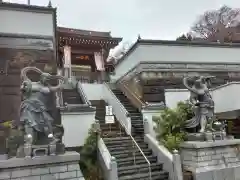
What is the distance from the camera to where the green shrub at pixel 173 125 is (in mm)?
9516

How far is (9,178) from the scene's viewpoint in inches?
240

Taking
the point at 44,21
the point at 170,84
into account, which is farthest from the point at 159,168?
the point at 44,21

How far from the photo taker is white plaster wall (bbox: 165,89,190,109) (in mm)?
13534

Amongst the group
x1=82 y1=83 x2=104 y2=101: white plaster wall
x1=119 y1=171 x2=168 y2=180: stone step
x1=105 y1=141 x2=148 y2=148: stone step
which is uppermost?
x1=82 y1=83 x2=104 y2=101: white plaster wall

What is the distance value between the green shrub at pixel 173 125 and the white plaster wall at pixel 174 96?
11.0 feet

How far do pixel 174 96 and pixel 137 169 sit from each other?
19.6 feet

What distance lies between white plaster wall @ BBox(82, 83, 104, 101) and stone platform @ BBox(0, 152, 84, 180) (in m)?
9.43

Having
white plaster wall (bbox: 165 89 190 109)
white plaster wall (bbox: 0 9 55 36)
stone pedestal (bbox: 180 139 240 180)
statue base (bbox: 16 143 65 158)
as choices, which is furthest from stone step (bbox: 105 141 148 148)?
white plaster wall (bbox: 0 9 55 36)

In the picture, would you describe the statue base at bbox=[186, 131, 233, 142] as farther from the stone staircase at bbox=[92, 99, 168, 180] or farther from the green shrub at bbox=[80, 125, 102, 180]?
the green shrub at bbox=[80, 125, 102, 180]

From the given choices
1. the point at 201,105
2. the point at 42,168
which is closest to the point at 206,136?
the point at 201,105

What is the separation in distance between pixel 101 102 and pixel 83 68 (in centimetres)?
928

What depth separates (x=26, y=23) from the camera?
1330 centimetres

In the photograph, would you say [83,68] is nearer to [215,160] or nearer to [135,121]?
[135,121]

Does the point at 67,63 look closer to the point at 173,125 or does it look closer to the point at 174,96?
the point at 174,96
